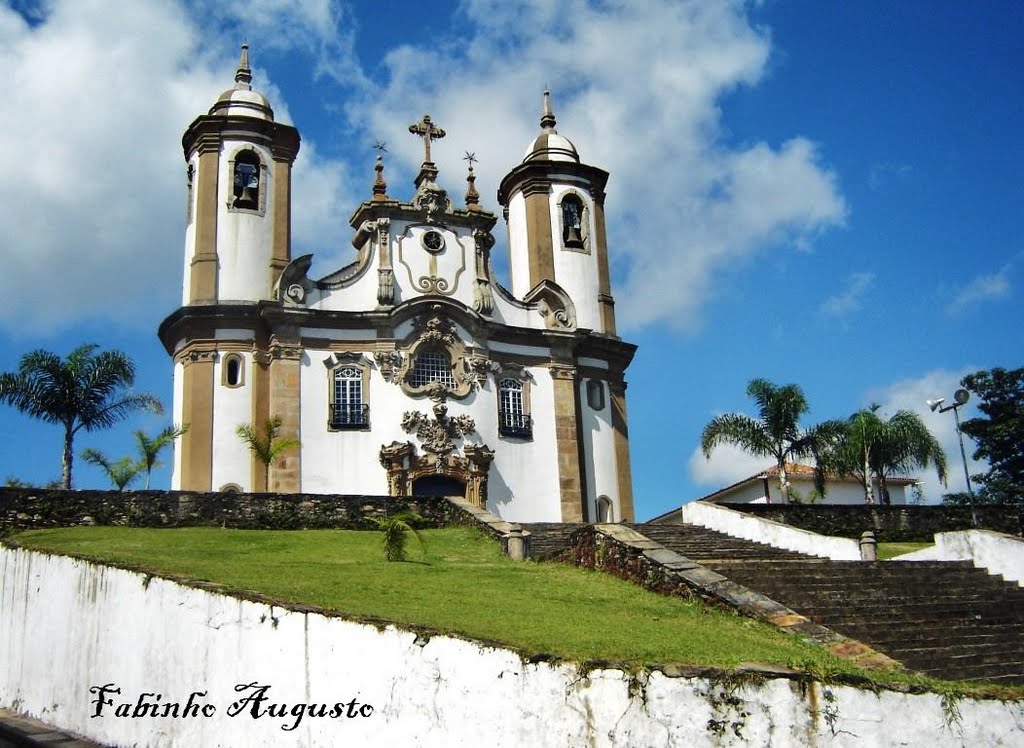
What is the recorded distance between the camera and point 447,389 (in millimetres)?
28984

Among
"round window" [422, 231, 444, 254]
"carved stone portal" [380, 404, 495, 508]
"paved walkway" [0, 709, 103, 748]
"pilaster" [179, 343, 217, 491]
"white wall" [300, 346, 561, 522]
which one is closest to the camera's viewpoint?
"paved walkway" [0, 709, 103, 748]

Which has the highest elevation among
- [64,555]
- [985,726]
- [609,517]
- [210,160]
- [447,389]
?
[210,160]

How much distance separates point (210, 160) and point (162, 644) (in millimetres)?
21167

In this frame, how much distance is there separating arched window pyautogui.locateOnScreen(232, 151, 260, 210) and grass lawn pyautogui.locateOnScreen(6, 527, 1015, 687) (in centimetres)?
1282

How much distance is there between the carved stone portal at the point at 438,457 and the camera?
27891mm

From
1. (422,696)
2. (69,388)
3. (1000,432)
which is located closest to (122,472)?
(69,388)

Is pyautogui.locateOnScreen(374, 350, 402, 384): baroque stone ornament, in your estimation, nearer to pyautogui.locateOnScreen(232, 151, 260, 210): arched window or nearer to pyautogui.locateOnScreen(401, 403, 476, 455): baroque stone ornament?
pyautogui.locateOnScreen(401, 403, 476, 455): baroque stone ornament

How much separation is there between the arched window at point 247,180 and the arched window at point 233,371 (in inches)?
184

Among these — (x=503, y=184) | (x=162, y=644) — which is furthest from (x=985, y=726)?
(x=503, y=184)

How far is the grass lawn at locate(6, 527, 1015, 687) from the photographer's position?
9953mm

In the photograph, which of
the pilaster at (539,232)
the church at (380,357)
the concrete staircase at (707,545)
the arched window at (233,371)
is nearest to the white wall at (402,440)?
the church at (380,357)

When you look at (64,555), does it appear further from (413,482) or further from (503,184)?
(503,184)

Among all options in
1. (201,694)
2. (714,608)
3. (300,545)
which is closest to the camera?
(201,694)

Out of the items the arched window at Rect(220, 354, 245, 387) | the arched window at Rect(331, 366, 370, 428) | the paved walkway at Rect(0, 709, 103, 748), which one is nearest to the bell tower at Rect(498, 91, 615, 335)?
the arched window at Rect(331, 366, 370, 428)
